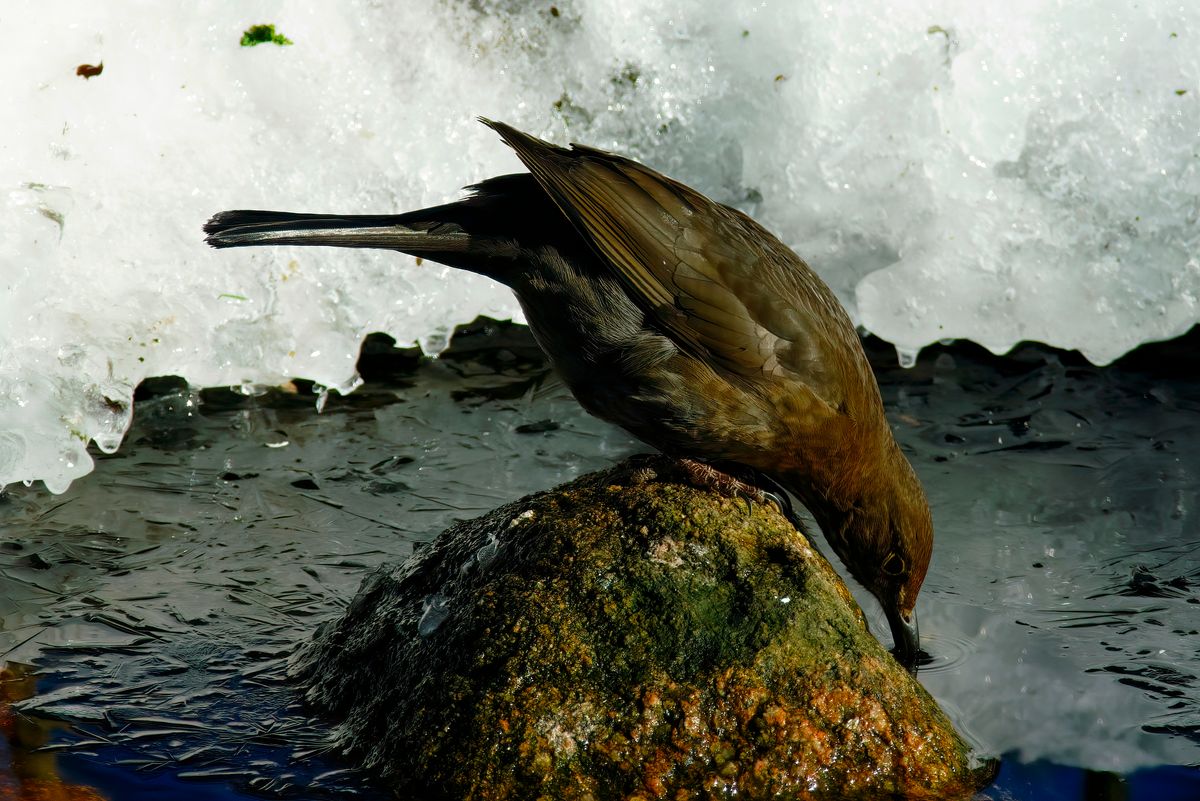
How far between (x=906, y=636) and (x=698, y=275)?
4.41 ft

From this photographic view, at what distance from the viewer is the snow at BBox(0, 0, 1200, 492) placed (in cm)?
593

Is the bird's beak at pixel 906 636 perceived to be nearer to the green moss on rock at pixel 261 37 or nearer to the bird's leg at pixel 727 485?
the bird's leg at pixel 727 485

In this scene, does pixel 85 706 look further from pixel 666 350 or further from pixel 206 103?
pixel 206 103

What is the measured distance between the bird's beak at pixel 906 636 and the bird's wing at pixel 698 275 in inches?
28.5

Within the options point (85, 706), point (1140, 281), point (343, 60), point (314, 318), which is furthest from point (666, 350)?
point (1140, 281)

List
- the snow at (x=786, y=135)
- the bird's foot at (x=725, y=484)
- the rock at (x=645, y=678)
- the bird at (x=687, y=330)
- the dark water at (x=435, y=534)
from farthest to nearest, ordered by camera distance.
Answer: the snow at (x=786, y=135) < the bird at (x=687, y=330) < the bird's foot at (x=725, y=484) < the dark water at (x=435, y=534) < the rock at (x=645, y=678)

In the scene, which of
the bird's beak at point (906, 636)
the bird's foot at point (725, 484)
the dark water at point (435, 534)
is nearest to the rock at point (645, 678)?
the bird's foot at point (725, 484)

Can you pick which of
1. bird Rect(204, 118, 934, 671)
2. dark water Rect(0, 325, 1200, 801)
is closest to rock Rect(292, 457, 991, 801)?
dark water Rect(0, 325, 1200, 801)

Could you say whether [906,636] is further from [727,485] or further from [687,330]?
[687,330]

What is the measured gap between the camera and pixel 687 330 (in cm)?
398

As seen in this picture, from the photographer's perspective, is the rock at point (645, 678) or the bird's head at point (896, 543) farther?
the bird's head at point (896, 543)

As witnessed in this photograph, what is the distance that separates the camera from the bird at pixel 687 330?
155 inches

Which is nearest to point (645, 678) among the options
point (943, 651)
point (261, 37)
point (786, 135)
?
point (943, 651)

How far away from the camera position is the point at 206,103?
5871 mm
